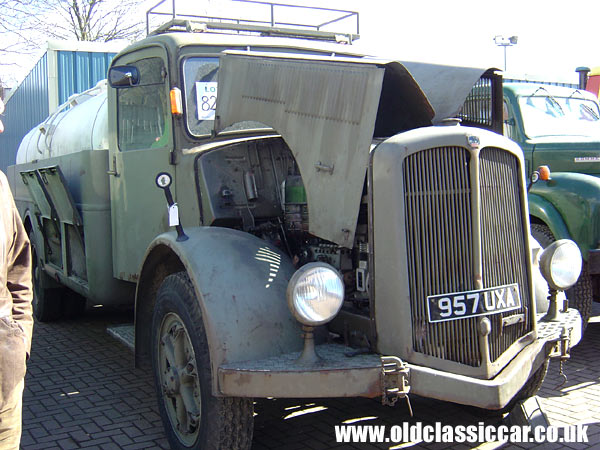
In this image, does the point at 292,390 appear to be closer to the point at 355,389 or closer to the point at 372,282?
the point at 355,389

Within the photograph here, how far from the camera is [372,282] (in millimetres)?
3129

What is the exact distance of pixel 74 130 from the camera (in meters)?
6.82

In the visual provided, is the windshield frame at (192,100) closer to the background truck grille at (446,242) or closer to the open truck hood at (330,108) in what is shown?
the open truck hood at (330,108)

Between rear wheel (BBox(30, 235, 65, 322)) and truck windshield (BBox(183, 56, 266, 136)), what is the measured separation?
3.54 m

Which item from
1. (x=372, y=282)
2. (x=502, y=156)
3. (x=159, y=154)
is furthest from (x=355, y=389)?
(x=159, y=154)

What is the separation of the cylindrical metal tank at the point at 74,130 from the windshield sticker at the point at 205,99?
1895mm

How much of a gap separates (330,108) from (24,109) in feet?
43.6

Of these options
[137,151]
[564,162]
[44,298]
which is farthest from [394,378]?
[44,298]

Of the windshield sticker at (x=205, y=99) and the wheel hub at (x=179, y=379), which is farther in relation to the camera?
the windshield sticker at (x=205, y=99)

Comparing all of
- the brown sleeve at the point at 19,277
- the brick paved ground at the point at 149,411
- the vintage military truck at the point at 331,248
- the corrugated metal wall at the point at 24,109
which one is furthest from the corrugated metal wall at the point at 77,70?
the brown sleeve at the point at 19,277

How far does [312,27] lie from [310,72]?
2.48 meters

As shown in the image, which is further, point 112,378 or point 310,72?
point 112,378

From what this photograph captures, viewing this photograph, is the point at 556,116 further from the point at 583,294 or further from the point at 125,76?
the point at 125,76

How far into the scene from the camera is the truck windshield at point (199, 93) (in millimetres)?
4234
